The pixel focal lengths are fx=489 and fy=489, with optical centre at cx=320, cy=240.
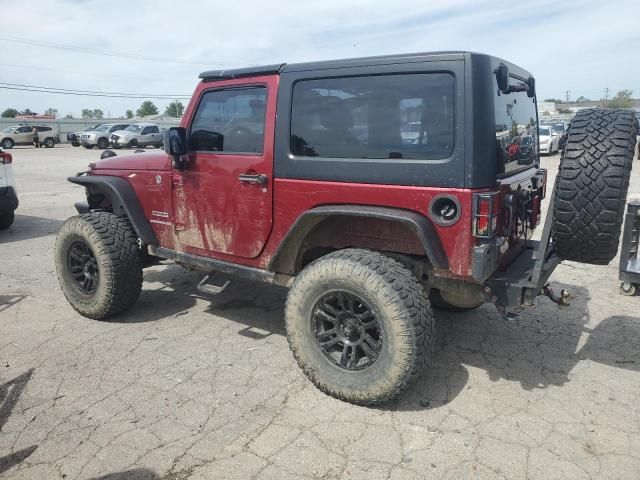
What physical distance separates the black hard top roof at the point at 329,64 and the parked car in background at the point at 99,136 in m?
31.9

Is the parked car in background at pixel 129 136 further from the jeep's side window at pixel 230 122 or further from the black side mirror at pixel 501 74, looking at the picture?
the black side mirror at pixel 501 74

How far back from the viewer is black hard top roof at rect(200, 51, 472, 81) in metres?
2.74

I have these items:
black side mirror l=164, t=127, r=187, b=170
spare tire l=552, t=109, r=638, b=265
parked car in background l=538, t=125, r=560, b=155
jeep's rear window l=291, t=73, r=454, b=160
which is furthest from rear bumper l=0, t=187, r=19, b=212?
parked car in background l=538, t=125, r=560, b=155

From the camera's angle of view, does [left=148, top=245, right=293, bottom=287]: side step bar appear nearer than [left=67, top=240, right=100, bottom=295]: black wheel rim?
Yes

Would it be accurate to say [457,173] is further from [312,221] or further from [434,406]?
[434,406]

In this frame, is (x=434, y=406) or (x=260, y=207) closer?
(x=434, y=406)

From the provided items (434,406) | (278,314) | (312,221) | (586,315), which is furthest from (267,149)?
(586,315)

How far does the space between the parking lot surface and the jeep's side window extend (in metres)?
1.56

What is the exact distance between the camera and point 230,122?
3.69 metres

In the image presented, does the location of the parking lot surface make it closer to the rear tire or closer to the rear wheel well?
the rear wheel well

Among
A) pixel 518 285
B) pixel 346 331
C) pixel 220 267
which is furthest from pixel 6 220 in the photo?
pixel 518 285

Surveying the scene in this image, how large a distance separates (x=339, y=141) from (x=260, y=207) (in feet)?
2.51

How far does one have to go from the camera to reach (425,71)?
109 inches

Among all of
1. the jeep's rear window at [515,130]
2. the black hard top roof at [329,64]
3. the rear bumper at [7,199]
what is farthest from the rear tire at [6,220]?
the jeep's rear window at [515,130]
